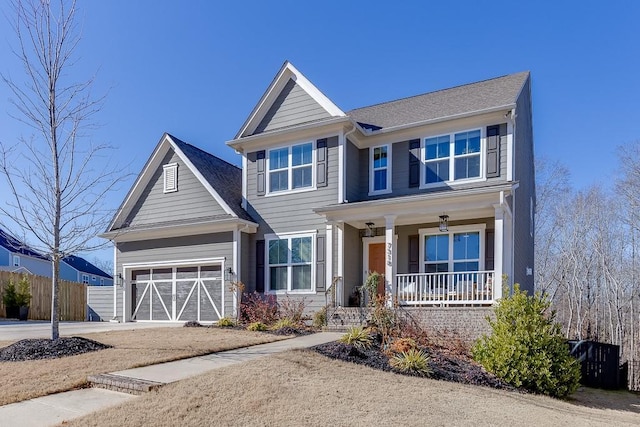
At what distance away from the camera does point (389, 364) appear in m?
7.82

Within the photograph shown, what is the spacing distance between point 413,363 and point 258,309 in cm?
669

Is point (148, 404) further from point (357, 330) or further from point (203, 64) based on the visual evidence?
point (203, 64)

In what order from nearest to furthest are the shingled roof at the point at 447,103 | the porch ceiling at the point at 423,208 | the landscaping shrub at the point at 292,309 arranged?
the porch ceiling at the point at 423,208, the landscaping shrub at the point at 292,309, the shingled roof at the point at 447,103

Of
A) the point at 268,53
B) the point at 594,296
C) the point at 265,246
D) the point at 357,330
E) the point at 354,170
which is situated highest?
the point at 268,53

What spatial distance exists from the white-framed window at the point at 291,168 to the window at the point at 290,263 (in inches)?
68.5

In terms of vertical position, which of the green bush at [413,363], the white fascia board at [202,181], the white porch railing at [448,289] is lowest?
the green bush at [413,363]

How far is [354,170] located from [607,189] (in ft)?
62.3

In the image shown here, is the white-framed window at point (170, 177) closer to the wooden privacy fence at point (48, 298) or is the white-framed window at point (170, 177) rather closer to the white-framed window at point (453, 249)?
the wooden privacy fence at point (48, 298)

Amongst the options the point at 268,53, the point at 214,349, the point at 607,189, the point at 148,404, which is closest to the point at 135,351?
the point at 214,349

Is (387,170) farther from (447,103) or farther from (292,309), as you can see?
(292,309)

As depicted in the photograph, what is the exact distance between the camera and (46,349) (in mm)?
8062

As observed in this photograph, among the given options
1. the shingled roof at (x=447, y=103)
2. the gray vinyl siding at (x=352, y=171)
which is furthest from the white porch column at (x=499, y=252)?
the gray vinyl siding at (x=352, y=171)

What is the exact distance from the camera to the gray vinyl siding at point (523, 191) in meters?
12.7

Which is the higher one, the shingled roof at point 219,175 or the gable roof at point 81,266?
the shingled roof at point 219,175
